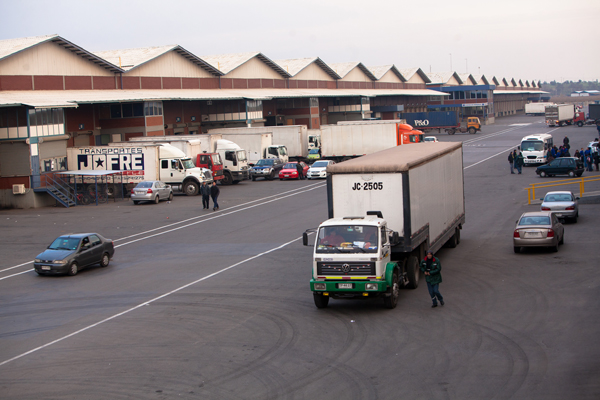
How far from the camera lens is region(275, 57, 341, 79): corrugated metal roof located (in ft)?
286

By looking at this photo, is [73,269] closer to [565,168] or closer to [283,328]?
[283,328]

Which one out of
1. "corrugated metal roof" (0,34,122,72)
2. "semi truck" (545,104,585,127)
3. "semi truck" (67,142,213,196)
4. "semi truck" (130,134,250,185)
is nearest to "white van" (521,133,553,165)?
"semi truck" (130,134,250,185)

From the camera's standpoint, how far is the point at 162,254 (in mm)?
25141

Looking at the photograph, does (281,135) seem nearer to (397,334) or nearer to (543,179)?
(543,179)

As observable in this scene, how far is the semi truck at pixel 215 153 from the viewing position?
48656 mm

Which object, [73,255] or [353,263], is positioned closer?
[353,263]

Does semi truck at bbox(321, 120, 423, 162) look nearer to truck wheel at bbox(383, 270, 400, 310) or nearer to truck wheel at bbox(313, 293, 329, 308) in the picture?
truck wheel at bbox(383, 270, 400, 310)

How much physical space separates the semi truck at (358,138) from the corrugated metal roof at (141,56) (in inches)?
671

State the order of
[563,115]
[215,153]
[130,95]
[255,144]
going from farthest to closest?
[563,115] → [255,144] → [130,95] → [215,153]

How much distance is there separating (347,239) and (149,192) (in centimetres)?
2695

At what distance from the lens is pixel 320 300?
52.5 feet

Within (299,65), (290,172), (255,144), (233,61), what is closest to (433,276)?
(290,172)

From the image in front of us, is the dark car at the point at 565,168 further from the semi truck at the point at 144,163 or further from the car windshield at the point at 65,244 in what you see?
the car windshield at the point at 65,244

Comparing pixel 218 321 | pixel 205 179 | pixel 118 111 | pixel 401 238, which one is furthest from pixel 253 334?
pixel 118 111
